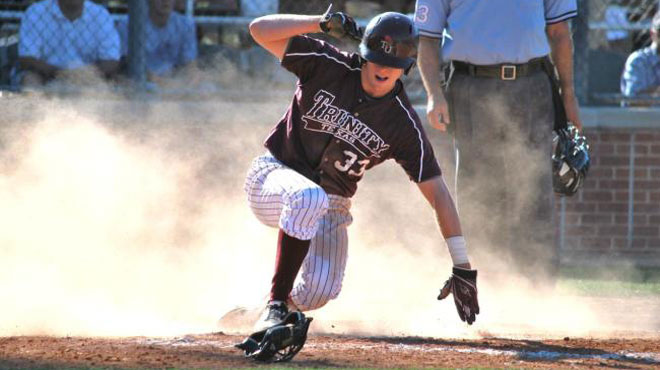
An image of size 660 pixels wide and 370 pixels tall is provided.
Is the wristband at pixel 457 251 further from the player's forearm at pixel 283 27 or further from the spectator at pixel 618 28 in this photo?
the spectator at pixel 618 28

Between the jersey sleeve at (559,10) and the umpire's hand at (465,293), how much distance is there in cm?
215

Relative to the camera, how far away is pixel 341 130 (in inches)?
218

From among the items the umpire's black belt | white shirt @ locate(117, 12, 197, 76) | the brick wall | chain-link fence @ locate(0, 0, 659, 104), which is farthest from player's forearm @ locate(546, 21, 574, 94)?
white shirt @ locate(117, 12, 197, 76)

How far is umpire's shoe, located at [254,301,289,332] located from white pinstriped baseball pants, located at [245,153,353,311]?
31 cm

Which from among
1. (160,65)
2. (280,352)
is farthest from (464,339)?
(160,65)

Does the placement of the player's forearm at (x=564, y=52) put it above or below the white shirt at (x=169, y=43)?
below

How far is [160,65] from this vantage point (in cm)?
927

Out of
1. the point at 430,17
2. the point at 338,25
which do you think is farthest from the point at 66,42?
the point at 338,25

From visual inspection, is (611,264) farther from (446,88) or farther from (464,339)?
(464,339)

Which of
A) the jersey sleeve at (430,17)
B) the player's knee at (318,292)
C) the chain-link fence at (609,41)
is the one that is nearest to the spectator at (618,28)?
the chain-link fence at (609,41)

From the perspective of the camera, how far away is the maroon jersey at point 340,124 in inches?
217

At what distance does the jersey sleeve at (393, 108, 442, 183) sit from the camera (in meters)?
5.47

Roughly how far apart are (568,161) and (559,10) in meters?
0.92

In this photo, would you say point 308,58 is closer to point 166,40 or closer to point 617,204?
point 166,40
